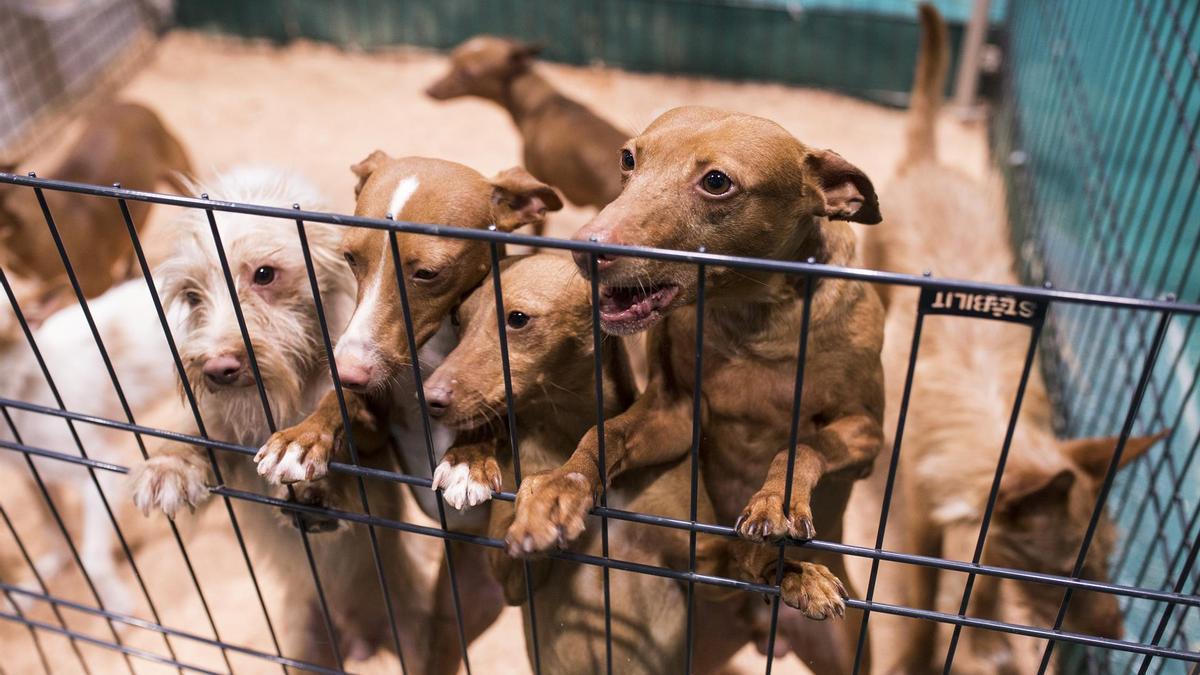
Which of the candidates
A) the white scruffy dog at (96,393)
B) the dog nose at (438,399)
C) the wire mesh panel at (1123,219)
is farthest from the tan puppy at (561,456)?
the white scruffy dog at (96,393)

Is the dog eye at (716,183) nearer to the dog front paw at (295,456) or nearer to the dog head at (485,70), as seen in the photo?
the dog front paw at (295,456)

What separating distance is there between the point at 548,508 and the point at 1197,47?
2449 mm

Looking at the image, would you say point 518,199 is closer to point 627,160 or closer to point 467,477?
point 627,160

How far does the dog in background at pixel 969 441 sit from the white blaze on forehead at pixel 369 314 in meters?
1.28

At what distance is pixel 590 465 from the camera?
135cm

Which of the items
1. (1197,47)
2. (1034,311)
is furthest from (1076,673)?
(1197,47)

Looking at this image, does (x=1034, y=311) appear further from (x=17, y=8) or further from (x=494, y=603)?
(x=17, y=8)

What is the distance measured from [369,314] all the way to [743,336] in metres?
0.57

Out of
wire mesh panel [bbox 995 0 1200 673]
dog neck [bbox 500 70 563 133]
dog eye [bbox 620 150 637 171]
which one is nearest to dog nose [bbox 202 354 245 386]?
dog eye [bbox 620 150 637 171]

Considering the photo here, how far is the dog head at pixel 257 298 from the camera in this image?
5.18 ft

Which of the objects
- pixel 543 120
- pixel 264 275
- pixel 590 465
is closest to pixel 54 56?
pixel 543 120

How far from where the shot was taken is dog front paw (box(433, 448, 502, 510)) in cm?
133

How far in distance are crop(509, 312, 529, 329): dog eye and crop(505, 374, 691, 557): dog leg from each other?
190mm

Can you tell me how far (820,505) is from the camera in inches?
64.6
